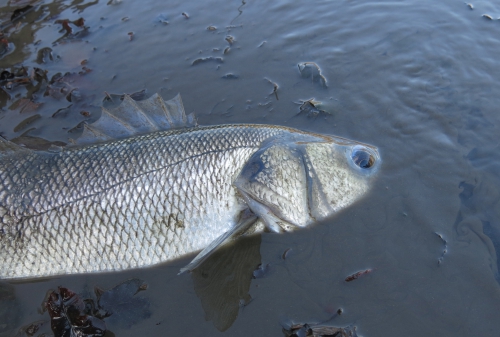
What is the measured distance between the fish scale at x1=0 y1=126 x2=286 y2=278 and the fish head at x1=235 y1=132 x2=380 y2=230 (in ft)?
0.76

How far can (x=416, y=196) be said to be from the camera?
389 cm

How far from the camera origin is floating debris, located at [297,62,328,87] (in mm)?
5613

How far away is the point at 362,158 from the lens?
4.00 meters

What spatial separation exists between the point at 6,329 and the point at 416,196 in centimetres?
402

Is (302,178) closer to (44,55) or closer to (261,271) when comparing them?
(261,271)

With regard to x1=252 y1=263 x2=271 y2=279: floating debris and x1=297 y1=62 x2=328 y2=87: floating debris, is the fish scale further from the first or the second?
x1=297 y1=62 x2=328 y2=87: floating debris

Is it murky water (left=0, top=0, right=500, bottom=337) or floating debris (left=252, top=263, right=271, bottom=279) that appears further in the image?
floating debris (left=252, top=263, right=271, bottom=279)

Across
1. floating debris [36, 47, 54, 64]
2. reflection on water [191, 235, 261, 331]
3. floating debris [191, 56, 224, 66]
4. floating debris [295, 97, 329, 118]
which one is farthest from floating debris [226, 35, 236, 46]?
reflection on water [191, 235, 261, 331]

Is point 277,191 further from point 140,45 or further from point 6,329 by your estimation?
point 140,45

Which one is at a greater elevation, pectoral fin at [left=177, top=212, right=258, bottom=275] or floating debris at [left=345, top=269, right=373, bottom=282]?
pectoral fin at [left=177, top=212, right=258, bottom=275]

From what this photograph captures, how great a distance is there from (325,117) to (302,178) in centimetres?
152

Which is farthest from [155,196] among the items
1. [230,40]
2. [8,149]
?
[230,40]

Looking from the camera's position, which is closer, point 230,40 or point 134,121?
point 134,121

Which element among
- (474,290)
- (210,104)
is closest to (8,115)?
(210,104)
